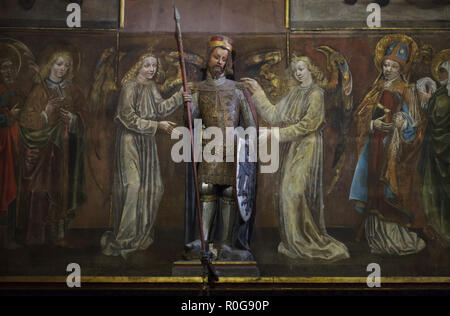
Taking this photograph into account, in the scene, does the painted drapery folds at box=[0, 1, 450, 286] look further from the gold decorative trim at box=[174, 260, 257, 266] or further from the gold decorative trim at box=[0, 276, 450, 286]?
the gold decorative trim at box=[174, 260, 257, 266]

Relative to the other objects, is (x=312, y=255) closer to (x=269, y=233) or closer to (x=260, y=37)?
(x=269, y=233)

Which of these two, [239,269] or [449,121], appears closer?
[239,269]

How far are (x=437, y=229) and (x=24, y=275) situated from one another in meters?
5.79

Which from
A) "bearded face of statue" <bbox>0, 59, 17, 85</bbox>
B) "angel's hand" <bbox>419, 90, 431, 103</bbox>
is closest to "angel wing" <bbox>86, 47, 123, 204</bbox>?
"bearded face of statue" <bbox>0, 59, 17, 85</bbox>

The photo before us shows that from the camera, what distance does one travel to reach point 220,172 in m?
8.48

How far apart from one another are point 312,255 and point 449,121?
277cm

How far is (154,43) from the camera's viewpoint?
9.10 m

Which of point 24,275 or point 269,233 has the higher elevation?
Answer: point 269,233

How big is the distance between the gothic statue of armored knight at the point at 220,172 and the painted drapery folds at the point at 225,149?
2 centimetres

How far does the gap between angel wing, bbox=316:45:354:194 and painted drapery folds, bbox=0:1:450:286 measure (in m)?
0.02

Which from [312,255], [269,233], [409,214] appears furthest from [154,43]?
[409,214]

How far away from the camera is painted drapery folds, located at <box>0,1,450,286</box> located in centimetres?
862
